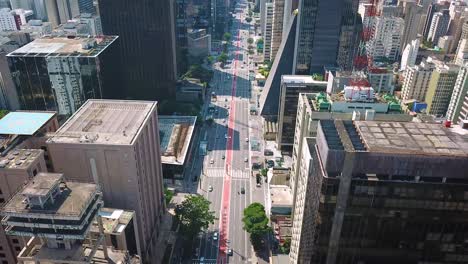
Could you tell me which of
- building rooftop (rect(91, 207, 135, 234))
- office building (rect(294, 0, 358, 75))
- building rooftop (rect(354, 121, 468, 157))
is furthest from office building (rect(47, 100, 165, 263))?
office building (rect(294, 0, 358, 75))

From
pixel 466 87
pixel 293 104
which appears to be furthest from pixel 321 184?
pixel 466 87

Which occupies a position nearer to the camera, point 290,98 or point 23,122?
point 23,122

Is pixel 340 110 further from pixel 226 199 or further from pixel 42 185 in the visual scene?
pixel 42 185

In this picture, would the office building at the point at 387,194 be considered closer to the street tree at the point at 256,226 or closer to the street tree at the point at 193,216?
the street tree at the point at 256,226

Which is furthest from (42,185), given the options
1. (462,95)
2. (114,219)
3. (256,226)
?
(462,95)

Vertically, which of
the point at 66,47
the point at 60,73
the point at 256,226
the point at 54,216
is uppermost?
the point at 66,47

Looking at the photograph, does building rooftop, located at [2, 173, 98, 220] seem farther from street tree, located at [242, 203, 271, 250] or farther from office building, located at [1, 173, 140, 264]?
street tree, located at [242, 203, 271, 250]
